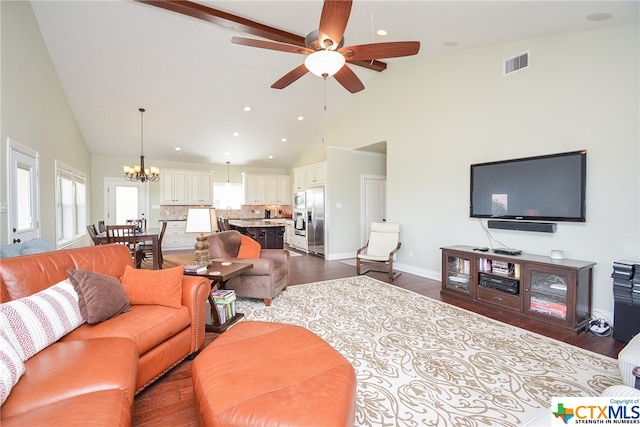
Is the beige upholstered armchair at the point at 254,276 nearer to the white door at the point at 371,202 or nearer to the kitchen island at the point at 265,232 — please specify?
the kitchen island at the point at 265,232

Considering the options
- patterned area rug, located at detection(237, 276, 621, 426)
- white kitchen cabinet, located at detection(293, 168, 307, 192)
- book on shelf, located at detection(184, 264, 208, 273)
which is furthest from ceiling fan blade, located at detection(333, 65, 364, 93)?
white kitchen cabinet, located at detection(293, 168, 307, 192)

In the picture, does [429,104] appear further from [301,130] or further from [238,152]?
[238,152]

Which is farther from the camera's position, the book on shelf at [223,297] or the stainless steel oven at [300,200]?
the stainless steel oven at [300,200]

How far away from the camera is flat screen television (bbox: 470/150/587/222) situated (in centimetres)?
317

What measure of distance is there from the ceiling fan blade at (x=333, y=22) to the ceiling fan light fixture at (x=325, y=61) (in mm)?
73

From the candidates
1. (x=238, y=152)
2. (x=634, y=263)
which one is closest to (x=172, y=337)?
(x=634, y=263)

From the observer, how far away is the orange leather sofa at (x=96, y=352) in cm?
115

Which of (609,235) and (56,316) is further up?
(609,235)

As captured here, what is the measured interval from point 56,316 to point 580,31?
17.6 ft

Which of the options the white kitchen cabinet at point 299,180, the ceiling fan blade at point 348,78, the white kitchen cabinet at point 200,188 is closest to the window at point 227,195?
the white kitchen cabinet at point 200,188

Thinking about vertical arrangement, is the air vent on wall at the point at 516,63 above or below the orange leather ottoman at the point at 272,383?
above

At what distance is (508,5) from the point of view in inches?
114

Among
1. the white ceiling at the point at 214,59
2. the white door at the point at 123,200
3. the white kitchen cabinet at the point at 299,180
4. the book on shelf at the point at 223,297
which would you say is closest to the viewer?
the book on shelf at the point at 223,297

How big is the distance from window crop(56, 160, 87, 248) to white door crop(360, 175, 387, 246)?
232 inches
